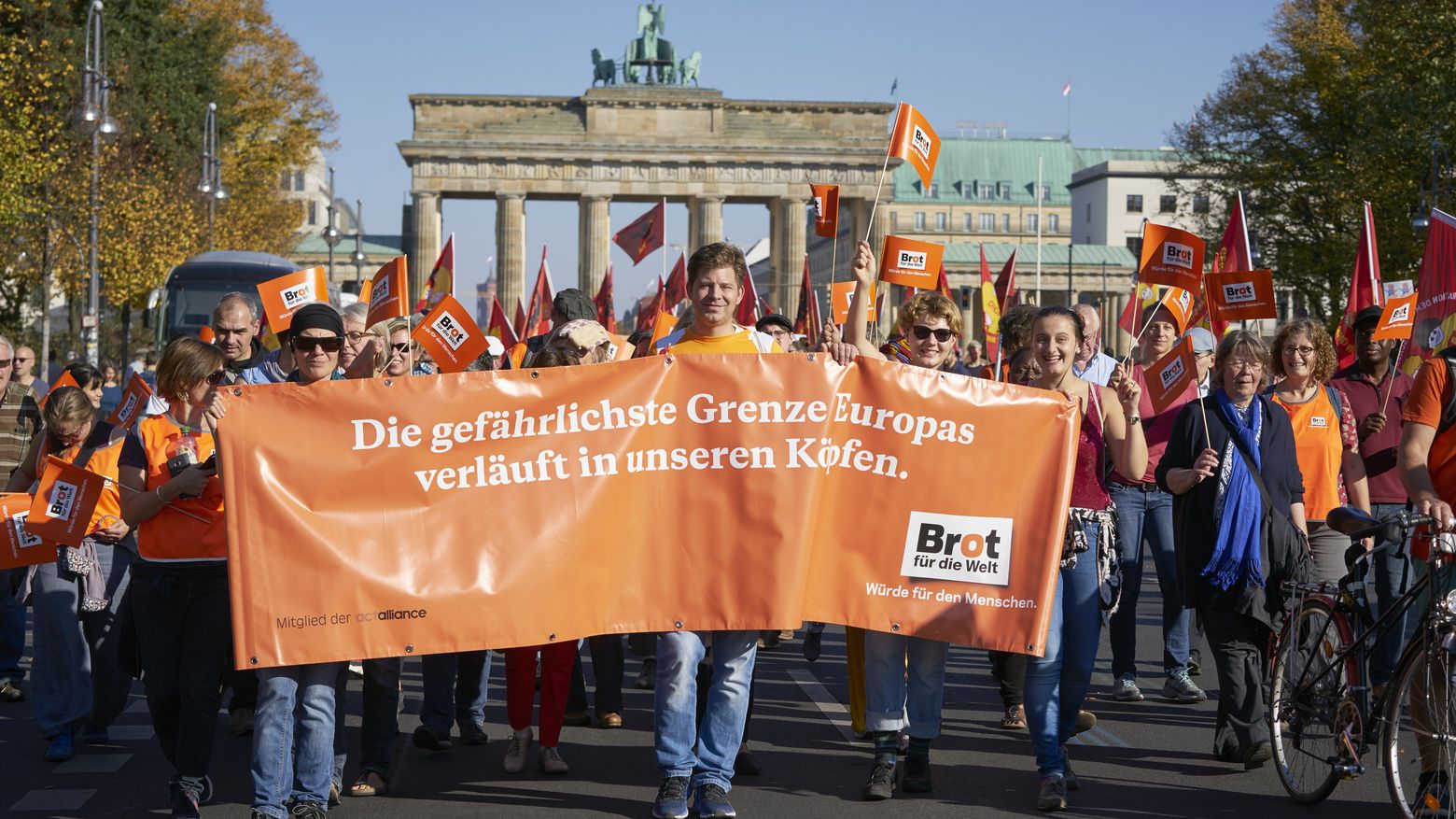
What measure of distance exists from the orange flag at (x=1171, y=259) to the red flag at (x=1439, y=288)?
1.66 m

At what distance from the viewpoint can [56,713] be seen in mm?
8195

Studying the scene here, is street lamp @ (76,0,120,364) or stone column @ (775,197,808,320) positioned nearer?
street lamp @ (76,0,120,364)

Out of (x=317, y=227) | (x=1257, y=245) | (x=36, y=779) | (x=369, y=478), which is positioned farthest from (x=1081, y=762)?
(x=317, y=227)

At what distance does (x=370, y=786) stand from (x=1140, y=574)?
4768 millimetres

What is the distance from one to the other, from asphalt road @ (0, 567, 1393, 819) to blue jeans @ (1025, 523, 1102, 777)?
0.91ft

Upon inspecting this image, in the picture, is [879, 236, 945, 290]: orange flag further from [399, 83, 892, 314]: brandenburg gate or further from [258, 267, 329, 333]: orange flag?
[399, 83, 892, 314]: brandenburg gate

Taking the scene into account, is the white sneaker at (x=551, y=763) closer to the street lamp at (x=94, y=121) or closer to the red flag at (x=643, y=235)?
the red flag at (x=643, y=235)

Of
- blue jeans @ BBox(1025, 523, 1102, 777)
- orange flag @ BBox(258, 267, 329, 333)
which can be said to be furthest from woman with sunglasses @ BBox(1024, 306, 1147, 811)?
orange flag @ BBox(258, 267, 329, 333)

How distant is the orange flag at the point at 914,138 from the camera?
905cm

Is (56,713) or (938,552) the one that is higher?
(938,552)

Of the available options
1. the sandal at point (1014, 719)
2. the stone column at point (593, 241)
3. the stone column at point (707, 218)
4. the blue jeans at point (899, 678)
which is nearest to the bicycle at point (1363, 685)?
the blue jeans at point (899, 678)

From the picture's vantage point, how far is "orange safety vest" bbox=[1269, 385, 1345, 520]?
8602mm

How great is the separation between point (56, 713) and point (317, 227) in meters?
133

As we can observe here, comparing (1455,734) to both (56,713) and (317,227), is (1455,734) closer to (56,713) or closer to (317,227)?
(56,713)
